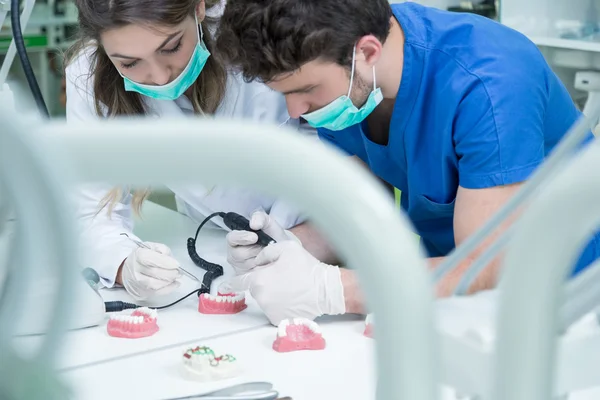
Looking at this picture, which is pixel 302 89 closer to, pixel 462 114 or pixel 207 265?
pixel 462 114

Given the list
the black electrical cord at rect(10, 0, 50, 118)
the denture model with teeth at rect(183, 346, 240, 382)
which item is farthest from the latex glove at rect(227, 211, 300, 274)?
the black electrical cord at rect(10, 0, 50, 118)

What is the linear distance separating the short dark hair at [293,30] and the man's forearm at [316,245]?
0.45 m

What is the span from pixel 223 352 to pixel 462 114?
1.73 feet

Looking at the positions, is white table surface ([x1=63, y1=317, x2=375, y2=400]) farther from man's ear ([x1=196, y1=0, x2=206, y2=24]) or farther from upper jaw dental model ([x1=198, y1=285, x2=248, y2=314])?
man's ear ([x1=196, y1=0, x2=206, y2=24])

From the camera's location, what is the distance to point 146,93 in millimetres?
1557

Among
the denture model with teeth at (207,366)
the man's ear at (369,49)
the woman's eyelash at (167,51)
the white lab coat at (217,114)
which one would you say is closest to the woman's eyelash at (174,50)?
the woman's eyelash at (167,51)

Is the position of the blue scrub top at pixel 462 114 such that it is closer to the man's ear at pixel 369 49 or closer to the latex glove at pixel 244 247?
the man's ear at pixel 369 49

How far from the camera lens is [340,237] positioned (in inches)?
13.4

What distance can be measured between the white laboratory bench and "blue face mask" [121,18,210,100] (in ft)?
1.35

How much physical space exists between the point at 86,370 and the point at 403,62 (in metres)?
0.70

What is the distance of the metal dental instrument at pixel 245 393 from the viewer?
93cm

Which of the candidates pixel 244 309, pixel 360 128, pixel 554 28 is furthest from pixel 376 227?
pixel 554 28

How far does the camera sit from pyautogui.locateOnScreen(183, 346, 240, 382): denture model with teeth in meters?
1.05

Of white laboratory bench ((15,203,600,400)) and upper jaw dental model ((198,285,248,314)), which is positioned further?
upper jaw dental model ((198,285,248,314))
